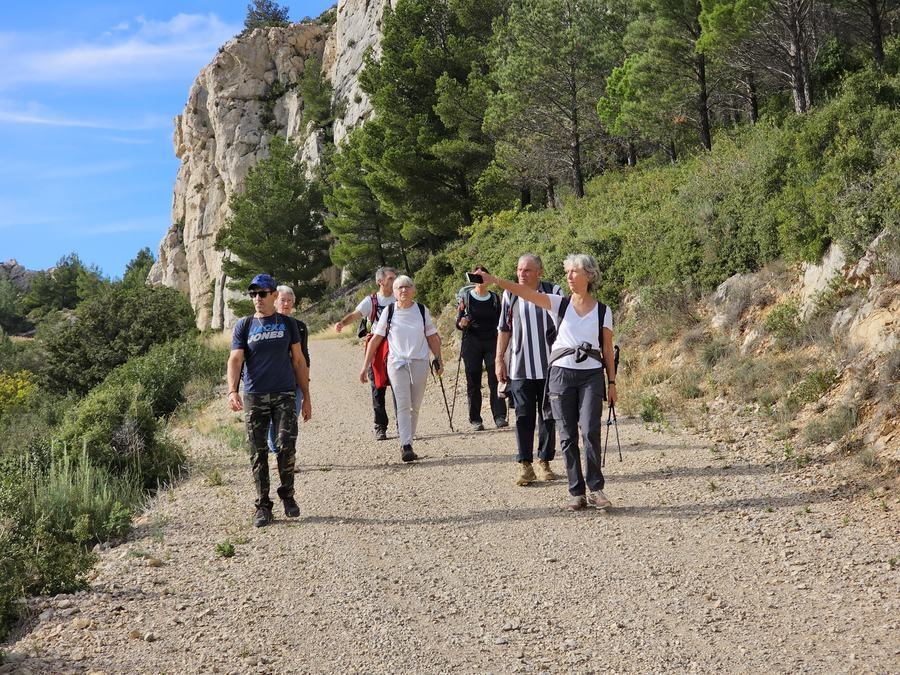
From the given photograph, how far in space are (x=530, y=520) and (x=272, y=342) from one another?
8.07 ft

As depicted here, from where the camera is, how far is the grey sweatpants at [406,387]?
325 inches

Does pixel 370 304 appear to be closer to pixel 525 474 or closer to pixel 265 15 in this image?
pixel 525 474

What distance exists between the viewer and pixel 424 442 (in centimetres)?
945

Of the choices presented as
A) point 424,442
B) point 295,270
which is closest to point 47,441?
point 424,442

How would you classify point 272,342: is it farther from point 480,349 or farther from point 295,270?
point 295,270

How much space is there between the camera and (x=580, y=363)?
5.94 meters

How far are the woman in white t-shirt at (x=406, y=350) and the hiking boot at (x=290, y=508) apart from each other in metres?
1.94

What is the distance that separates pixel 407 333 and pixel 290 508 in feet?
8.10

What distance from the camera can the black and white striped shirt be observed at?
700cm

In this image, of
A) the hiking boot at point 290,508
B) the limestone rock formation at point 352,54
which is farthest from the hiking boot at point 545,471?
the limestone rock formation at point 352,54

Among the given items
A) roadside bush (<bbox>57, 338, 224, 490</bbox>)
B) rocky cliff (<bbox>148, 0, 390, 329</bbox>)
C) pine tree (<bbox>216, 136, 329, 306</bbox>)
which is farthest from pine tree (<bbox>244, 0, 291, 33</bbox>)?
roadside bush (<bbox>57, 338, 224, 490</bbox>)

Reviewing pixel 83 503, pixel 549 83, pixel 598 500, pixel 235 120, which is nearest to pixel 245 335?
pixel 83 503

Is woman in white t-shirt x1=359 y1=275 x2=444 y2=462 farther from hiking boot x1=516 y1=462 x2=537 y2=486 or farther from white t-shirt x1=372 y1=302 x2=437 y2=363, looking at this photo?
hiking boot x1=516 y1=462 x2=537 y2=486

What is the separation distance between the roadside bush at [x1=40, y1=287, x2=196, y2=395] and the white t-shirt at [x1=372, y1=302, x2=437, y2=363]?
21.0 metres
